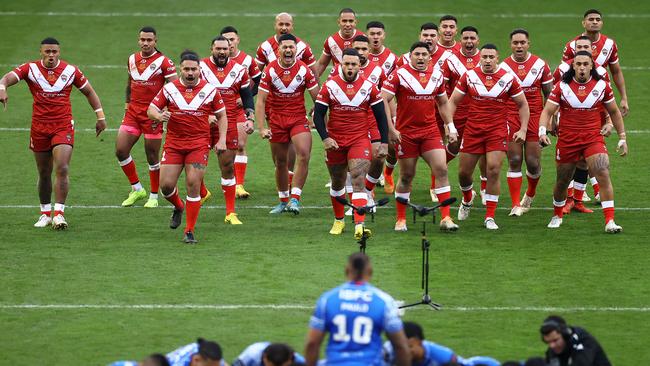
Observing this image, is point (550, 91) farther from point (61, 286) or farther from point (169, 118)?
point (61, 286)

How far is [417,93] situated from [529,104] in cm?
208

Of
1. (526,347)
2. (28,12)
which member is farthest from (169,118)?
(28,12)

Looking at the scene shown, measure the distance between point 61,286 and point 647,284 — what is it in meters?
6.75

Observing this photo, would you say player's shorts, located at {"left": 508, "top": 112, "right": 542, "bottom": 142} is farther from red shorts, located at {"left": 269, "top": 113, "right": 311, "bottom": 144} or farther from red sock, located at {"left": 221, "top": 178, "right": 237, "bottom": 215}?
red sock, located at {"left": 221, "top": 178, "right": 237, "bottom": 215}

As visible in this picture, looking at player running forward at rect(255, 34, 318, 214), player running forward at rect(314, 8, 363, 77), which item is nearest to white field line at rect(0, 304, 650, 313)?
player running forward at rect(255, 34, 318, 214)

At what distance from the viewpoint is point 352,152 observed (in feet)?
60.4

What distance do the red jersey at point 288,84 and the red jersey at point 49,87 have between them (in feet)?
8.45

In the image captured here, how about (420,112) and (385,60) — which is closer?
(420,112)

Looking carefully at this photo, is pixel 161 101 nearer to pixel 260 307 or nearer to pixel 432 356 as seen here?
pixel 260 307

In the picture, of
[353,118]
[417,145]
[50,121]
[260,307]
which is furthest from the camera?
[50,121]

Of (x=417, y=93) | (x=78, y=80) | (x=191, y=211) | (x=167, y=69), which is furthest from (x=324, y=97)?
(x=78, y=80)

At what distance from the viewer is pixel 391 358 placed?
40.2 feet

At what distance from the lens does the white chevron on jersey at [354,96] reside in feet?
60.2

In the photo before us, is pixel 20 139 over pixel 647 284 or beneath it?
over
